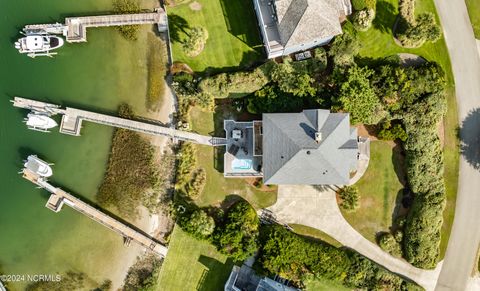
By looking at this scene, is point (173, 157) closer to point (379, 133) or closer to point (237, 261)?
point (237, 261)

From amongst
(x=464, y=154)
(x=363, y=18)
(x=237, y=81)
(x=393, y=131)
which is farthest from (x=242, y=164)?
(x=464, y=154)

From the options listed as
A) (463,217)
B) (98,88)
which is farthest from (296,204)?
(98,88)

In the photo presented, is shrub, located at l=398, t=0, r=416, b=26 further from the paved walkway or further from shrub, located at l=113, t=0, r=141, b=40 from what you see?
shrub, located at l=113, t=0, r=141, b=40

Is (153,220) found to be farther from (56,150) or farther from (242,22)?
(242,22)

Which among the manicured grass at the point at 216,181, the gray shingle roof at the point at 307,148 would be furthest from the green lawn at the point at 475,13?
the manicured grass at the point at 216,181

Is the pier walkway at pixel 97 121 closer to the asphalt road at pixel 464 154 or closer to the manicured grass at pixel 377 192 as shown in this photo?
the manicured grass at pixel 377 192

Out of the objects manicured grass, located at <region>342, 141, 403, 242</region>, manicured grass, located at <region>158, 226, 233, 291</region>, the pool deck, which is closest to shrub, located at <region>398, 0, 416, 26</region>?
manicured grass, located at <region>342, 141, 403, 242</region>
